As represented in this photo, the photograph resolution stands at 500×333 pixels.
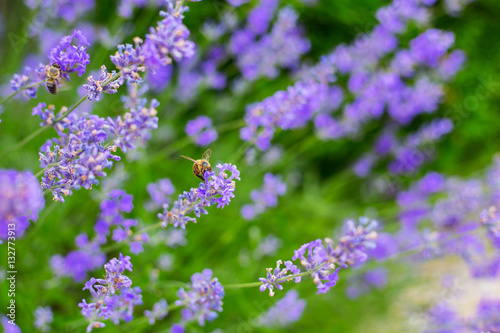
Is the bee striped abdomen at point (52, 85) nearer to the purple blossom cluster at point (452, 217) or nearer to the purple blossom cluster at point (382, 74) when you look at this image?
the purple blossom cluster at point (382, 74)

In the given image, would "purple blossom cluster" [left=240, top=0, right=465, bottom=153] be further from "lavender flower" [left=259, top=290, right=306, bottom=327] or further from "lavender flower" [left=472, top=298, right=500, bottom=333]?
"lavender flower" [left=472, top=298, right=500, bottom=333]

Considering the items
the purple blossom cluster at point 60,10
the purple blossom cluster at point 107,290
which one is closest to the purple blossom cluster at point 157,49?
the purple blossom cluster at point 107,290

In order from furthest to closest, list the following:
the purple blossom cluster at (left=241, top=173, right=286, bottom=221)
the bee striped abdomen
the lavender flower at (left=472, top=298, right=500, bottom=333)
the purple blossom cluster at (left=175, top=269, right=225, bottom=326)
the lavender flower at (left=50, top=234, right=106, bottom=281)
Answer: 1. the purple blossom cluster at (left=241, top=173, right=286, bottom=221)
2. the lavender flower at (left=472, top=298, right=500, bottom=333)
3. the lavender flower at (left=50, top=234, right=106, bottom=281)
4. the purple blossom cluster at (left=175, top=269, right=225, bottom=326)
5. the bee striped abdomen

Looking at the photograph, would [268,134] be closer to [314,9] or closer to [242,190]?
[242,190]

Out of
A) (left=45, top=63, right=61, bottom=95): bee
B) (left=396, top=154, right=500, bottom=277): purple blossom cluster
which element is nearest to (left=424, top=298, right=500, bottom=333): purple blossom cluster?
(left=396, top=154, right=500, bottom=277): purple blossom cluster

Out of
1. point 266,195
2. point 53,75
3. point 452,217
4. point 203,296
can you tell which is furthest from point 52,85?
point 452,217
